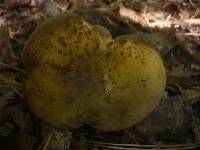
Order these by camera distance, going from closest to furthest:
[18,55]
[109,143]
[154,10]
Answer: [109,143], [18,55], [154,10]

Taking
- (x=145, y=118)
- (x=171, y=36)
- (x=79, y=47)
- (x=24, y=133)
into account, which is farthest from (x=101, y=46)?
(x=171, y=36)

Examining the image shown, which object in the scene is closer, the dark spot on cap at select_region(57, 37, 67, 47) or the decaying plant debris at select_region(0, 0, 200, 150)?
the dark spot on cap at select_region(57, 37, 67, 47)

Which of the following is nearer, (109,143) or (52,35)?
(52,35)

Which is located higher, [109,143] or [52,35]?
[52,35]

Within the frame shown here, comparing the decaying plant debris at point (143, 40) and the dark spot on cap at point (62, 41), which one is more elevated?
the dark spot on cap at point (62, 41)

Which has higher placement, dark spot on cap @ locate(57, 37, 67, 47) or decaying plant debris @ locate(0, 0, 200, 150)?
dark spot on cap @ locate(57, 37, 67, 47)

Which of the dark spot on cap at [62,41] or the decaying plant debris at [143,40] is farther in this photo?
the decaying plant debris at [143,40]

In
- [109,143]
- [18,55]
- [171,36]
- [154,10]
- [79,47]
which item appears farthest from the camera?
[154,10]

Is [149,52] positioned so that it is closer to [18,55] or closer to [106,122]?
[106,122]
